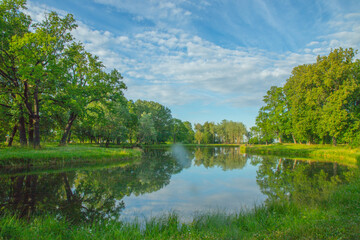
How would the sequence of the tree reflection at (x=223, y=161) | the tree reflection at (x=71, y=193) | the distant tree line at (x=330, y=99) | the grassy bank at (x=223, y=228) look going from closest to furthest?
the grassy bank at (x=223, y=228), the tree reflection at (x=71, y=193), the tree reflection at (x=223, y=161), the distant tree line at (x=330, y=99)

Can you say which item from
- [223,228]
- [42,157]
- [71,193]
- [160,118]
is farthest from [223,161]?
[160,118]

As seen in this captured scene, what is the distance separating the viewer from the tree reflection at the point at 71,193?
730 cm

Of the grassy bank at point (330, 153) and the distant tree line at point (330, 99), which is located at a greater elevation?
the distant tree line at point (330, 99)

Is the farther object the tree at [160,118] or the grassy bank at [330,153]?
the tree at [160,118]

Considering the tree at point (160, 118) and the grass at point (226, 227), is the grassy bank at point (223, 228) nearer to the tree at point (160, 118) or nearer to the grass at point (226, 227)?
the grass at point (226, 227)

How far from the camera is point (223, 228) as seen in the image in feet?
17.6

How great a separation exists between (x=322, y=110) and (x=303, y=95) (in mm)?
4888

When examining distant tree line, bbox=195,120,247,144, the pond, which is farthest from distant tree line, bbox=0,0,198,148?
distant tree line, bbox=195,120,247,144

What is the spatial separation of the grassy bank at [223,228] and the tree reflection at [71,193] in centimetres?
139

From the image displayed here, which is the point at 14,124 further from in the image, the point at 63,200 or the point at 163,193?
the point at 163,193

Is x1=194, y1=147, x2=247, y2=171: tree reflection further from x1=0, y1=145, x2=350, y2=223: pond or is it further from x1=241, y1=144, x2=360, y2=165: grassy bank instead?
x1=241, y1=144, x2=360, y2=165: grassy bank

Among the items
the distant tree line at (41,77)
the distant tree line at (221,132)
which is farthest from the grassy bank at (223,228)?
the distant tree line at (221,132)

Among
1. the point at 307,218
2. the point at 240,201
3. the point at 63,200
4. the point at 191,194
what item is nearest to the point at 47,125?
the point at 63,200

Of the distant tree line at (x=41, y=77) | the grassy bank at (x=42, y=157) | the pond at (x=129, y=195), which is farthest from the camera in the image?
the distant tree line at (x=41, y=77)
